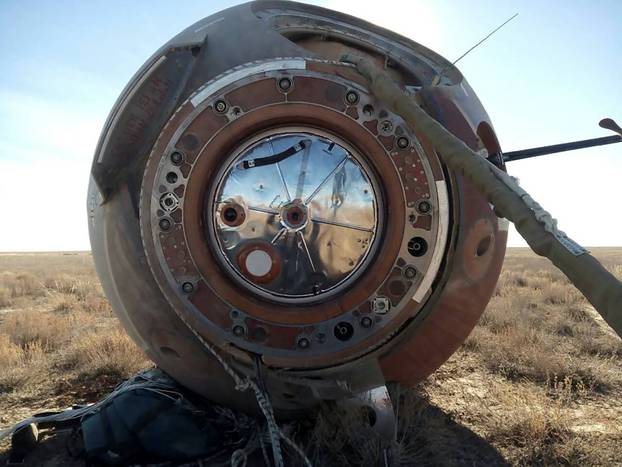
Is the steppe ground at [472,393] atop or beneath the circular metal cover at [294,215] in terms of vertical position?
beneath

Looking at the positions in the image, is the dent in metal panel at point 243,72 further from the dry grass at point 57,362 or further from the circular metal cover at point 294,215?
the dry grass at point 57,362

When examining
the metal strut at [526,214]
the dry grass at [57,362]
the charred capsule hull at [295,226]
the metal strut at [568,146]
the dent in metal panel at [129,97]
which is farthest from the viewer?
the dry grass at [57,362]

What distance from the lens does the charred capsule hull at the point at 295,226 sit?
8.36ft

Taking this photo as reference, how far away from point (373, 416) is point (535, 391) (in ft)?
7.84

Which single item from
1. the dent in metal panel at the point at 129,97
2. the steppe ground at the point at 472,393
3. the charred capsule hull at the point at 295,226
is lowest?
the steppe ground at the point at 472,393

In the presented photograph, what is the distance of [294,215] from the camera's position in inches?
100

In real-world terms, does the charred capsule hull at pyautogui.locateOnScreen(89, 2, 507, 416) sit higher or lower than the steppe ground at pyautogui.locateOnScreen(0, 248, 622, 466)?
higher

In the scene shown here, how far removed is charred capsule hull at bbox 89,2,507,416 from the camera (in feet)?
8.36

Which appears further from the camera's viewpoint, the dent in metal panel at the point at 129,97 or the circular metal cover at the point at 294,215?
the dent in metal panel at the point at 129,97

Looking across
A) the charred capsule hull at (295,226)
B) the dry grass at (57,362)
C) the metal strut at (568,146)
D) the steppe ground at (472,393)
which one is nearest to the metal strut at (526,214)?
the charred capsule hull at (295,226)

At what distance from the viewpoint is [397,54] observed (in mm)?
2945

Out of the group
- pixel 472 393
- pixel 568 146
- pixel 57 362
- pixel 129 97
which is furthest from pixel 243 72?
pixel 57 362

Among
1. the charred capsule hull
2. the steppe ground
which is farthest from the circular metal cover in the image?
the steppe ground

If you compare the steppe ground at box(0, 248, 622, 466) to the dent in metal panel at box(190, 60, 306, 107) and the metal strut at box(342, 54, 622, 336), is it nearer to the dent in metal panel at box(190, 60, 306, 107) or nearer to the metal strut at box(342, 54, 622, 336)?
the metal strut at box(342, 54, 622, 336)
